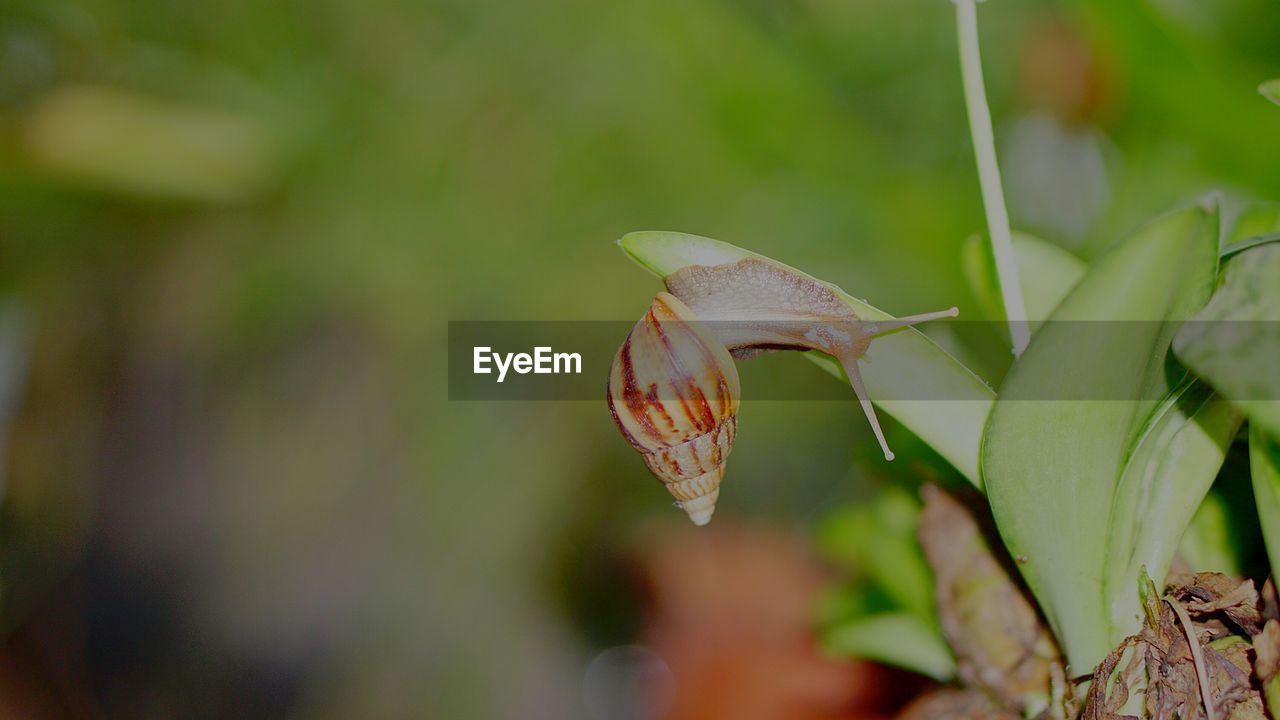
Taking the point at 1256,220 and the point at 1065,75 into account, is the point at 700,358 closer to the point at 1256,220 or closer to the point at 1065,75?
the point at 1256,220

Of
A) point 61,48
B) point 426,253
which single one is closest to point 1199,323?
point 426,253

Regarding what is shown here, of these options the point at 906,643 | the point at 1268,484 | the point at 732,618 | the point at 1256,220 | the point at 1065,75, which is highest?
the point at 1065,75

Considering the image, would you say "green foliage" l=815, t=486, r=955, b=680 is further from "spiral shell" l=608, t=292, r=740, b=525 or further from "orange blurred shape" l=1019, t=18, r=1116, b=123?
"orange blurred shape" l=1019, t=18, r=1116, b=123

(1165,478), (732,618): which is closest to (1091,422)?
(1165,478)

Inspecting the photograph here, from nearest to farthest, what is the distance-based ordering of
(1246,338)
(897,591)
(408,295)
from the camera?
(1246,338), (897,591), (408,295)

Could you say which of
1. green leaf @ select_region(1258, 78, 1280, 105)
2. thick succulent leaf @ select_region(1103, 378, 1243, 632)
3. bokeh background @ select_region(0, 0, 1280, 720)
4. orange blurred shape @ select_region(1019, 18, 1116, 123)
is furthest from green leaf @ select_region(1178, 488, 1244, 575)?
orange blurred shape @ select_region(1019, 18, 1116, 123)

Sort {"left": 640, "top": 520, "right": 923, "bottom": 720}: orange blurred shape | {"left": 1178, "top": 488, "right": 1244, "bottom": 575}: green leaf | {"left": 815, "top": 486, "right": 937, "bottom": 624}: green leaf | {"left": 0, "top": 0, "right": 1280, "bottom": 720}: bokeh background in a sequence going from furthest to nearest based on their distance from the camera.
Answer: {"left": 0, "top": 0, "right": 1280, "bottom": 720}: bokeh background, {"left": 640, "top": 520, "right": 923, "bottom": 720}: orange blurred shape, {"left": 815, "top": 486, "right": 937, "bottom": 624}: green leaf, {"left": 1178, "top": 488, "right": 1244, "bottom": 575}: green leaf
